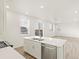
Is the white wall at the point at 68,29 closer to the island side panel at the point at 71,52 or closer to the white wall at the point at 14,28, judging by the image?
the island side panel at the point at 71,52

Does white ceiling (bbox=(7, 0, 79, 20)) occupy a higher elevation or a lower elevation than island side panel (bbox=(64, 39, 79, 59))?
higher

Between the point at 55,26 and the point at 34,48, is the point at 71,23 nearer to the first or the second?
the point at 55,26

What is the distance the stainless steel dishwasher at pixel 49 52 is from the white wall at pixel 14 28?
10.2 ft

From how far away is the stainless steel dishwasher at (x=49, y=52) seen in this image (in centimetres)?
298

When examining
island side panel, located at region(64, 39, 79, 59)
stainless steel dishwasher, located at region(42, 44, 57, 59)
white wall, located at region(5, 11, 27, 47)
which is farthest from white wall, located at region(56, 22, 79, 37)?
stainless steel dishwasher, located at region(42, 44, 57, 59)

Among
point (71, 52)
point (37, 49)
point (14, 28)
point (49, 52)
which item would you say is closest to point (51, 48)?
point (49, 52)

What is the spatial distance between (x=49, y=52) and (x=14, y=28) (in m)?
3.71

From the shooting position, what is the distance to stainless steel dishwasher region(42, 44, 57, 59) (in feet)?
9.77

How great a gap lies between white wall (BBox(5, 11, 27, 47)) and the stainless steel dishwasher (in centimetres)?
311

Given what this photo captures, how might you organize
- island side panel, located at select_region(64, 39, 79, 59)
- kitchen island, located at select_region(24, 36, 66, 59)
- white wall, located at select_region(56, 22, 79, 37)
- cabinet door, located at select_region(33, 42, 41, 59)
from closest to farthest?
kitchen island, located at select_region(24, 36, 66, 59) → cabinet door, located at select_region(33, 42, 41, 59) → island side panel, located at select_region(64, 39, 79, 59) → white wall, located at select_region(56, 22, 79, 37)

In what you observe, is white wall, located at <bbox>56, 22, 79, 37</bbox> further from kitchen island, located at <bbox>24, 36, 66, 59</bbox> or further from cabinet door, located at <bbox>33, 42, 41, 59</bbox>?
cabinet door, located at <bbox>33, 42, 41, 59</bbox>

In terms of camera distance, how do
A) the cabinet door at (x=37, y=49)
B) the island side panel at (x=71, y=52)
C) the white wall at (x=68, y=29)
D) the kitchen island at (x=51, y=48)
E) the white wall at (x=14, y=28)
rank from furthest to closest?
the white wall at (x=68, y=29) → the white wall at (x=14, y=28) → the island side panel at (x=71, y=52) → the cabinet door at (x=37, y=49) → the kitchen island at (x=51, y=48)

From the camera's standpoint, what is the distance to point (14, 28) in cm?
610

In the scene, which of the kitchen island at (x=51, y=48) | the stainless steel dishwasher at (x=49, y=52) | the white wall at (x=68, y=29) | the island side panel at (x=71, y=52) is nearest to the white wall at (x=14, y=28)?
the kitchen island at (x=51, y=48)
